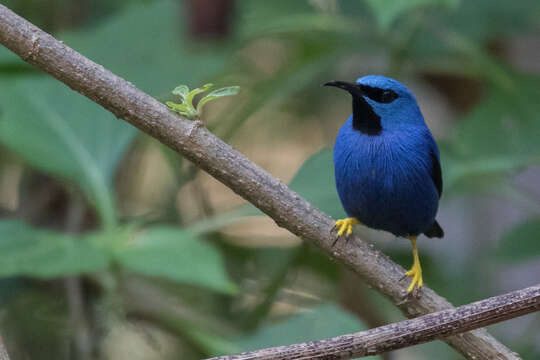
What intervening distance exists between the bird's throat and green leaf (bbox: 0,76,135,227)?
3.77 feet

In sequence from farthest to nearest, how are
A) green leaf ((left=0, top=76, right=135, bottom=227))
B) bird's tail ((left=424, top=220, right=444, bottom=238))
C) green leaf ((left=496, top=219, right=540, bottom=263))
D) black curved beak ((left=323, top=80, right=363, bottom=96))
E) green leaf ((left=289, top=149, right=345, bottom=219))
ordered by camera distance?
green leaf ((left=496, top=219, right=540, bottom=263))
green leaf ((left=0, top=76, right=135, bottom=227))
green leaf ((left=289, top=149, right=345, bottom=219))
bird's tail ((left=424, top=220, right=444, bottom=238))
black curved beak ((left=323, top=80, right=363, bottom=96))

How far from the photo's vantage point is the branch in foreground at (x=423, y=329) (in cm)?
145

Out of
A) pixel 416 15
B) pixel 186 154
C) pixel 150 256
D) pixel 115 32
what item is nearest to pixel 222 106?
pixel 115 32

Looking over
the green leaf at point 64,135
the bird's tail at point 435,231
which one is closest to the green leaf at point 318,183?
the bird's tail at point 435,231

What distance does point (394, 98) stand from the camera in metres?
2.50

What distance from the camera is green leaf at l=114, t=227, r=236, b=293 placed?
237 centimetres

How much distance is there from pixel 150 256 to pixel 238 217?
63 centimetres

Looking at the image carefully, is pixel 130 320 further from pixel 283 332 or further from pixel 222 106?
pixel 222 106

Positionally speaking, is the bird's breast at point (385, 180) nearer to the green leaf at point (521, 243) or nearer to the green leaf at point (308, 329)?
the green leaf at point (308, 329)

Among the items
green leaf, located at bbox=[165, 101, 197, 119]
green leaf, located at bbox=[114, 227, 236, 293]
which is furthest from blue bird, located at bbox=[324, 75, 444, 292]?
green leaf, located at bbox=[165, 101, 197, 119]

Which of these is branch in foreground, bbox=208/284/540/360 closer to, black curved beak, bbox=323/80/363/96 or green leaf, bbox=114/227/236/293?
green leaf, bbox=114/227/236/293

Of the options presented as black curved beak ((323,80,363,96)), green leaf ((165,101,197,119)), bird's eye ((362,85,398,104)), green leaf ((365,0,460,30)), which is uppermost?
green leaf ((365,0,460,30))

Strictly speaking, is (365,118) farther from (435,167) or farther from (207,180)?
(207,180)

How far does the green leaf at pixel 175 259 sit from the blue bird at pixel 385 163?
510mm
